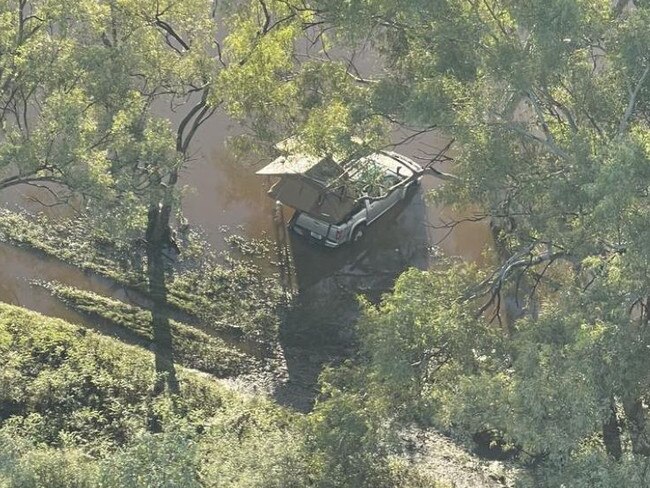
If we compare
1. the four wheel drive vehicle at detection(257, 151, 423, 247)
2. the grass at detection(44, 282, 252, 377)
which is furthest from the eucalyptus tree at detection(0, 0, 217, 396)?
the four wheel drive vehicle at detection(257, 151, 423, 247)

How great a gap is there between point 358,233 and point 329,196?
1568mm

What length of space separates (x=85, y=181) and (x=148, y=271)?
5155 mm

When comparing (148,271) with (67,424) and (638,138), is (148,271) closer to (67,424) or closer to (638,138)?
(67,424)

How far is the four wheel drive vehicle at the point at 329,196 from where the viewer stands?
13.9 m

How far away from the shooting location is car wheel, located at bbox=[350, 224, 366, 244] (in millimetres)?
16406

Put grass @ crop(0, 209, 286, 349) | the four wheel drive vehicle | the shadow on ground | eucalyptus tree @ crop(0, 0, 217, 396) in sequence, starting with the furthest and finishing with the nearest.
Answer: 1. grass @ crop(0, 209, 286, 349)
2. the shadow on ground
3. the four wheel drive vehicle
4. eucalyptus tree @ crop(0, 0, 217, 396)

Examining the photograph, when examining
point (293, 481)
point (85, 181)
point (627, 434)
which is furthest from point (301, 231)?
point (627, 434)

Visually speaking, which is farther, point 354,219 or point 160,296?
point 354,219

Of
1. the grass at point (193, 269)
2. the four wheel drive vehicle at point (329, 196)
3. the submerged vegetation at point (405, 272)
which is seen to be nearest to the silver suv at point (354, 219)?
the four wheel drive vehicle at point (329, 196)

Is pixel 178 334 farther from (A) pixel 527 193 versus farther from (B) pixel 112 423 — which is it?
(A) pixel 527 193

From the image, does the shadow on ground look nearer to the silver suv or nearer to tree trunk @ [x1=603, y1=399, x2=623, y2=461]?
the silver suv

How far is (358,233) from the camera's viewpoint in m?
16.5

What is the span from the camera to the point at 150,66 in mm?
13195

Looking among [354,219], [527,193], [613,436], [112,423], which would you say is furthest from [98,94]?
[613,436]
